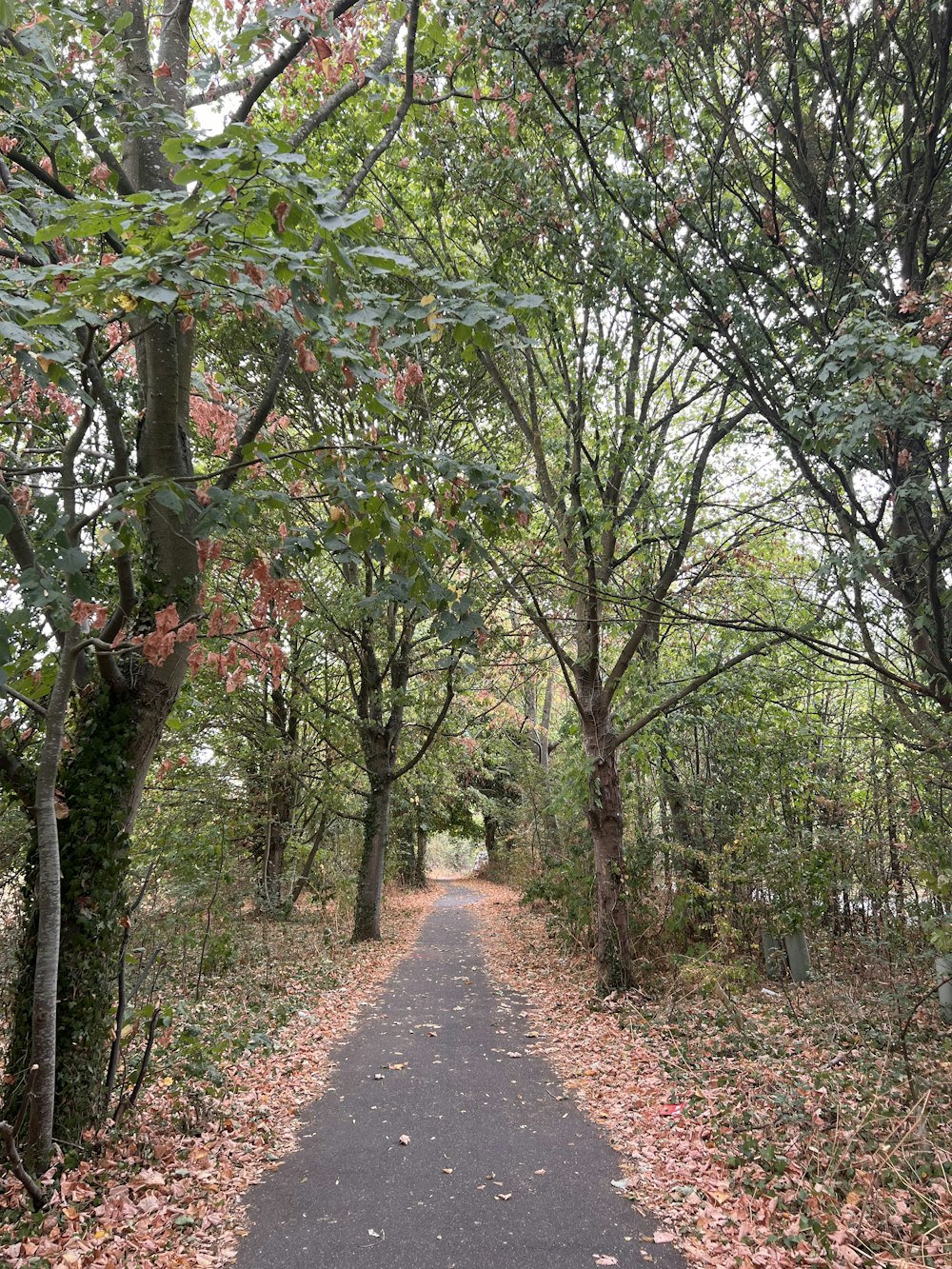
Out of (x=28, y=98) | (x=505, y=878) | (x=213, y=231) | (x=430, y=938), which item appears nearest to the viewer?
(x=213, y=231)

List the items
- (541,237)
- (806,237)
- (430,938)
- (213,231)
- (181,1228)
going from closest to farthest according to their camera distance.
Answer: (213,231) → (181,1228) → (806,237) → (541,237) → (430,938)

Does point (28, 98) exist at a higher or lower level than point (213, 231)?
higher

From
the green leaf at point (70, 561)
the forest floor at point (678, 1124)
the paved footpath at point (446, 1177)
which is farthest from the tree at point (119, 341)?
the paved footpath at point (446, 1177)

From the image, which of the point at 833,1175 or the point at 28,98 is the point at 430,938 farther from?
the point at 28,98

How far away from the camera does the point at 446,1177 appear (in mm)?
4160

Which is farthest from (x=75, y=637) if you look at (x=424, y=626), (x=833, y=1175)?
(x=424, y=626)

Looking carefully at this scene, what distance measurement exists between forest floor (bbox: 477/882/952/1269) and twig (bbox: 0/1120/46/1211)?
3111mm

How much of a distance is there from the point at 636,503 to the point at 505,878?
21.7 meters

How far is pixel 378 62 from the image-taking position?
19.1 feet

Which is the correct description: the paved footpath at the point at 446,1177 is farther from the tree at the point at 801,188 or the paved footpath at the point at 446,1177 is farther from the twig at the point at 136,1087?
the tree at the point at 801,188

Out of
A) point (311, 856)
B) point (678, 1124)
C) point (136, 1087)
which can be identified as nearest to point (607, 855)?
point (678, 1124)

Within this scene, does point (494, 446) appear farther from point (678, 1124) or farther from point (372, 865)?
point (678, 1124)

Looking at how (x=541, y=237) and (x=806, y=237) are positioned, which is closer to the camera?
(x=806, y=237)

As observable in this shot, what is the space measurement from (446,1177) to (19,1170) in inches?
88.9
